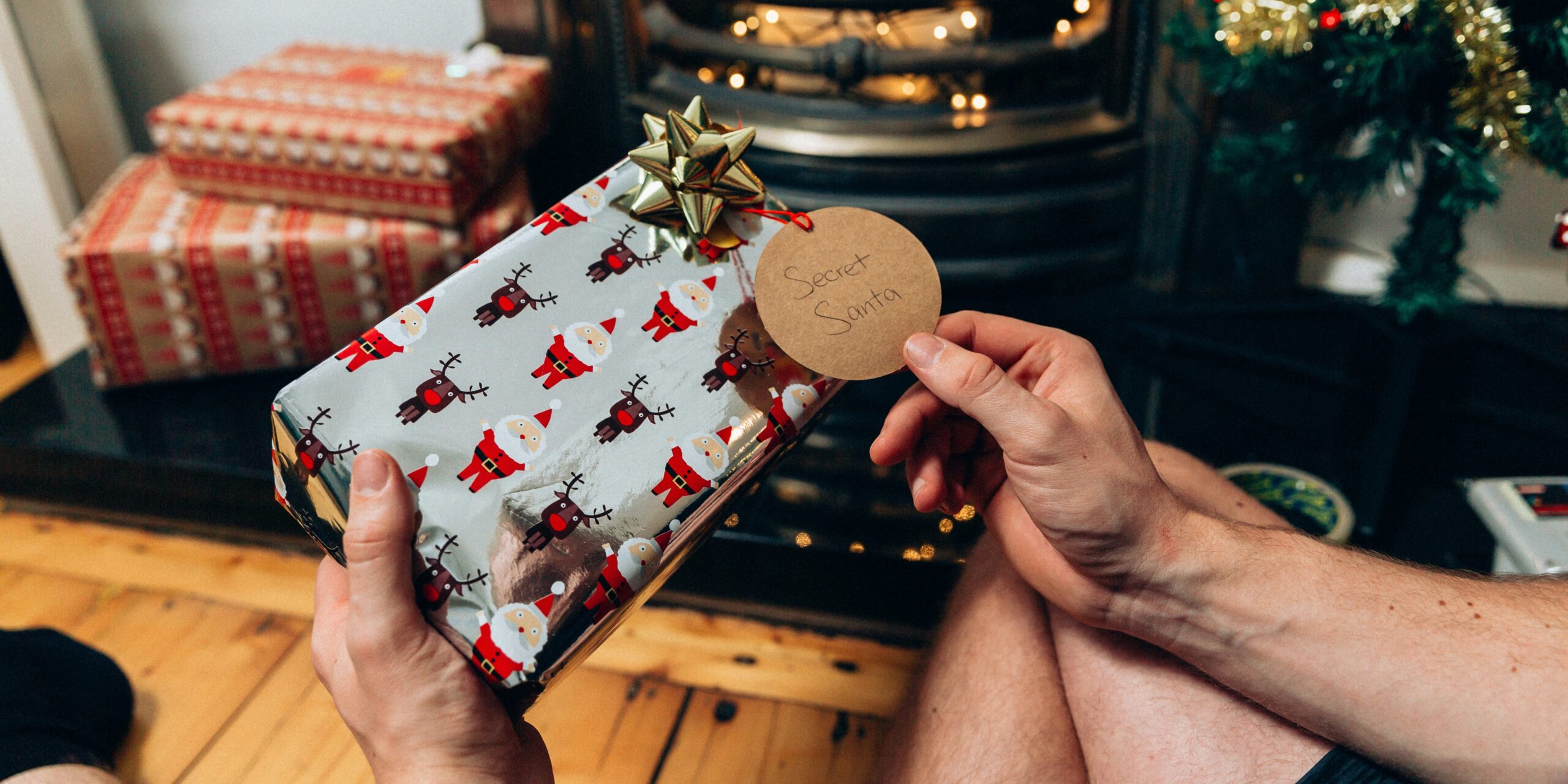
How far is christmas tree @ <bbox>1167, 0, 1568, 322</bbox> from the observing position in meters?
0.92

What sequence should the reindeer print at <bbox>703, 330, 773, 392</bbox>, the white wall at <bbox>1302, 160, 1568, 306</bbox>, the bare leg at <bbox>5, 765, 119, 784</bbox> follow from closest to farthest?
the reindeer print at <bbox>703, 330, 773, 392</bbox> < the bare leg at <bbox>5, 765, 119, 784</bbox> < the white wall at <bbox>1302, 160, 1568, 306</bbox>

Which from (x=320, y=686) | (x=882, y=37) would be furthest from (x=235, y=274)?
(x=882, y=37)

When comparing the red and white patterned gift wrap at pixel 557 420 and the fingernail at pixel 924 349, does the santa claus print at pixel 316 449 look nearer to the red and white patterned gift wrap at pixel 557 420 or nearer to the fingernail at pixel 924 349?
the red and white patterned gift wrap at pixel 557 420

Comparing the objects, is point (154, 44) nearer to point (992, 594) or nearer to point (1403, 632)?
point (992, 594)

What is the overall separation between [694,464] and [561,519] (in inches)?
3.5

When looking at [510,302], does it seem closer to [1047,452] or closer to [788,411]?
[788,411]

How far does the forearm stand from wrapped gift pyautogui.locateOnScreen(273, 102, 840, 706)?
11.0 inches

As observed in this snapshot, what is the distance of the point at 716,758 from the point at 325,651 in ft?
1.46

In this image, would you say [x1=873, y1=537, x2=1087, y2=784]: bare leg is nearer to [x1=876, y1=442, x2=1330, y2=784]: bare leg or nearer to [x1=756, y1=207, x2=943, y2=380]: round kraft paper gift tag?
[x1=876, y1=442, x2=1330, y2=784]: bare leg

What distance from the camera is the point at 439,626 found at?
1.75ft

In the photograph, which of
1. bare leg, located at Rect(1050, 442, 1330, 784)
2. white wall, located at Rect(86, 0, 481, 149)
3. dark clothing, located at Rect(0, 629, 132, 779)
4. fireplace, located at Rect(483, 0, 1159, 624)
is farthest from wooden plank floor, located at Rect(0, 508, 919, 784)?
white wall, located at Rect(86, 0, 481, 149)

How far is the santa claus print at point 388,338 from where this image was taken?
560 mm

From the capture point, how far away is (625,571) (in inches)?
22.4

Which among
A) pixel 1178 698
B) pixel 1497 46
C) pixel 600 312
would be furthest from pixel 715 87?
pixel 1178 698
